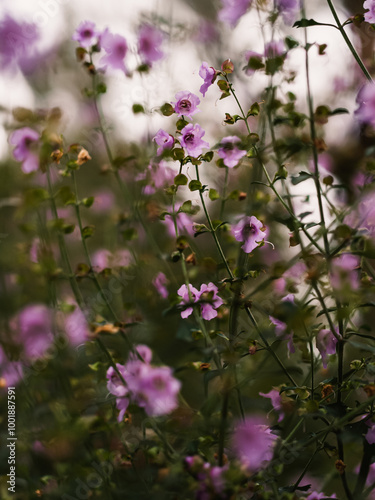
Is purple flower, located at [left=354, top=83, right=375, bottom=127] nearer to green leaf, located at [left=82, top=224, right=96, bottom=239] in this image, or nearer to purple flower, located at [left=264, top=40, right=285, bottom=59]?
purple flower, located at [left=264, top=40, right=285, bottom=59]

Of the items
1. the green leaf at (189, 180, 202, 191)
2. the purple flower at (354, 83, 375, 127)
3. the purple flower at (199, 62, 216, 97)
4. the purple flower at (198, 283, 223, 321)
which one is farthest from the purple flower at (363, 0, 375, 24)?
the purple flower at (198, 283, 223, 321)

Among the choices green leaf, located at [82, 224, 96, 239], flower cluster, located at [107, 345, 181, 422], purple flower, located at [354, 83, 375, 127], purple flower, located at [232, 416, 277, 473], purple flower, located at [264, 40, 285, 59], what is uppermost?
purple flower, located at [264, 40, 285, 59]

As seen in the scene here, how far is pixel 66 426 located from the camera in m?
0.62

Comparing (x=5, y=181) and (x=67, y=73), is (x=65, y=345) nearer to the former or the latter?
(x=5, y=181)

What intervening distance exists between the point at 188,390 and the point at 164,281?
0.38m

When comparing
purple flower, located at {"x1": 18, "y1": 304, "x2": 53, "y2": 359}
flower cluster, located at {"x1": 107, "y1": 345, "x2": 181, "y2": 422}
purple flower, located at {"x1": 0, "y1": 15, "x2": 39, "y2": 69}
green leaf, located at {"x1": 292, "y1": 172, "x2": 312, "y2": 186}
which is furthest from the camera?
purple flower, located at {"x1": 0, "y1": 15, "x2": 39, "y2": 69}

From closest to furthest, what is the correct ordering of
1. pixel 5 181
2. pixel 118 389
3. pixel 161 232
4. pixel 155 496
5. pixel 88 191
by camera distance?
pixel 155 496 → pixel 118 389 → pixel 5 181 → pixel 161 232 → pixel 88 191

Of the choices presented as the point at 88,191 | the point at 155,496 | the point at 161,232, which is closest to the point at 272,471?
the point at 155,496

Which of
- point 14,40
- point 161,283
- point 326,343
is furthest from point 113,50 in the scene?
point 326,343

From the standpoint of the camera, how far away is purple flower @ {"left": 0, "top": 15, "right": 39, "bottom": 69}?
962mm

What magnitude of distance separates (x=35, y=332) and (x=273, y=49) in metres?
0.60

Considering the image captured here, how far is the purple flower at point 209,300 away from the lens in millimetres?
702

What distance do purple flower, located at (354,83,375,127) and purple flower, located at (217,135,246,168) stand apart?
0.56 feet

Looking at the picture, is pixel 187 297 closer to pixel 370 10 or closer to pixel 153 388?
pixel 153 388
